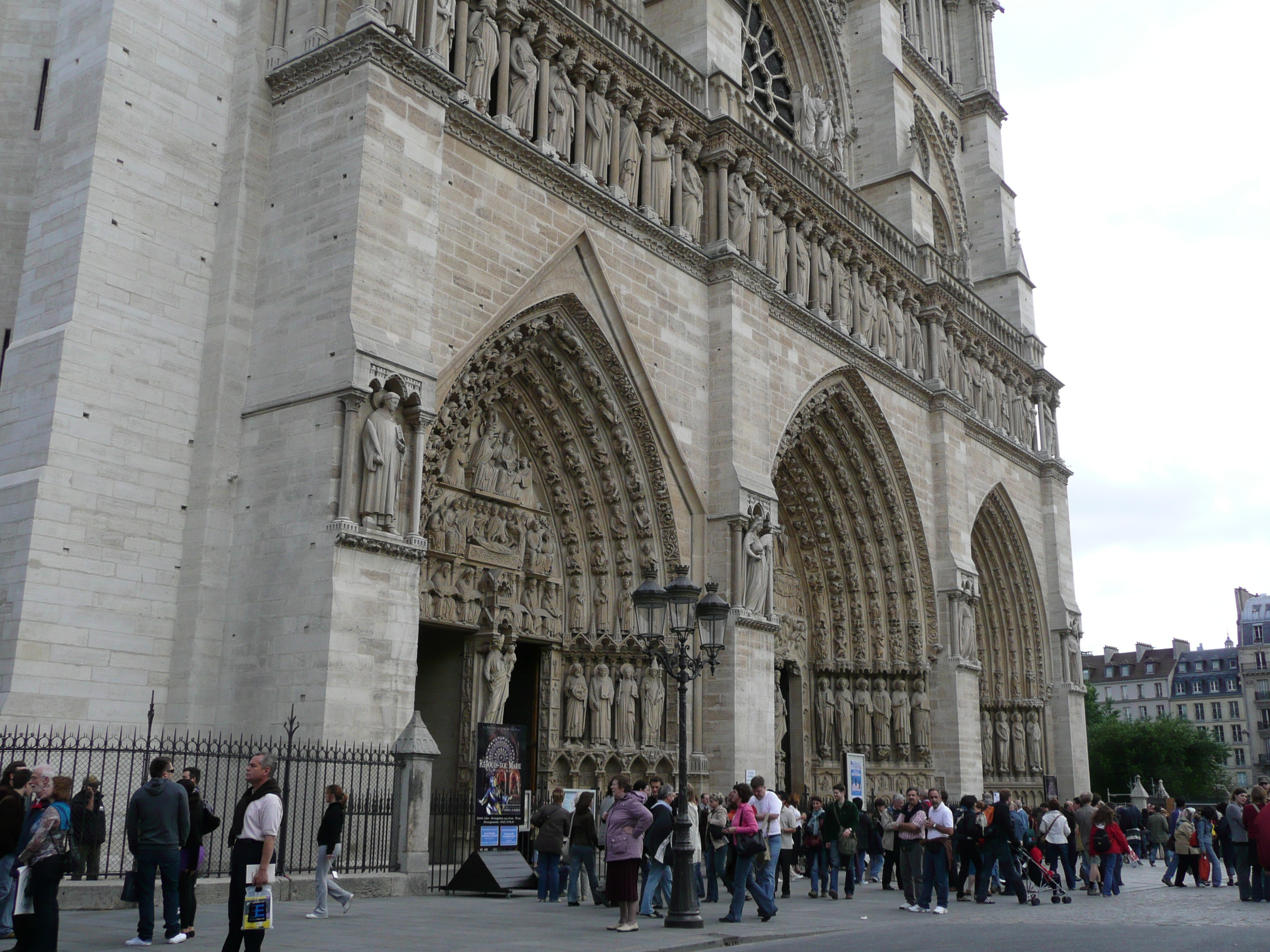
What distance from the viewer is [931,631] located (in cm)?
2212

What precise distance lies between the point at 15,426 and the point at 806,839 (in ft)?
30.4

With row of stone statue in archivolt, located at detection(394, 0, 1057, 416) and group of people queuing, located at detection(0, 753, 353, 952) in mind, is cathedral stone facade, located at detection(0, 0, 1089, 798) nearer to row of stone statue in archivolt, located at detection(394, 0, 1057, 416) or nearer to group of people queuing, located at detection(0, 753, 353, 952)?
row of stone statue in archivolt, located at detection(394, 0, 1057, 416)

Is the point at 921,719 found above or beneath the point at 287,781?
above

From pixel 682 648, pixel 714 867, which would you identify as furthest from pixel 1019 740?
pixel 682 648

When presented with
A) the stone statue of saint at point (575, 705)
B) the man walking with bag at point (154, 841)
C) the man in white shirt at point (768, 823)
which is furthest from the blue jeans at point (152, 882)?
the stone statue of saint at point (575, 705)

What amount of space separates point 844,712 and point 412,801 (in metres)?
11.9

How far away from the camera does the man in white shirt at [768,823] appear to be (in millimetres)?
10352

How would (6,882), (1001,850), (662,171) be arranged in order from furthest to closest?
1. (662,171)
2. (1001,850)
3. (6,882)

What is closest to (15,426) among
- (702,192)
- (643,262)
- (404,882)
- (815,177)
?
(404,882)

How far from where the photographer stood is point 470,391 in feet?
45.9

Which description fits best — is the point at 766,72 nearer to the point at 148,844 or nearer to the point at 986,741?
the point at 986,741

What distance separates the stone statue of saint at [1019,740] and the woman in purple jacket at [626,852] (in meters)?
19.0

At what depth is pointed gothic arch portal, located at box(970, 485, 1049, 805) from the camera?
25891 mm

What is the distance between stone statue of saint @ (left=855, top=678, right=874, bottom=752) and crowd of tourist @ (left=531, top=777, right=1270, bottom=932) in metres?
4.43
